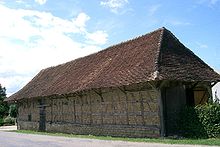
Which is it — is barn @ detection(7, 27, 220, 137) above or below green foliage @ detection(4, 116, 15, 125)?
above

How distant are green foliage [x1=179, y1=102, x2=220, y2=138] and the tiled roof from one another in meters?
1.68

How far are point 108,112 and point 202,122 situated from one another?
237 inches

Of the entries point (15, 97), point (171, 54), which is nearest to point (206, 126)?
point (171, 54)

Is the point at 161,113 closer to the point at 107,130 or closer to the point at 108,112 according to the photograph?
the point at 108,112

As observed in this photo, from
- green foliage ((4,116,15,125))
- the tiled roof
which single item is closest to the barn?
the tiled roof

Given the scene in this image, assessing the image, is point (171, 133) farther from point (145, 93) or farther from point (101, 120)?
point (101, 120)

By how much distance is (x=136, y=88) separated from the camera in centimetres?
Answer: 1745

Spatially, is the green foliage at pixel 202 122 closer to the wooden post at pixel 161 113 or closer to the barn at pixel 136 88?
the barn at pixel 136 88

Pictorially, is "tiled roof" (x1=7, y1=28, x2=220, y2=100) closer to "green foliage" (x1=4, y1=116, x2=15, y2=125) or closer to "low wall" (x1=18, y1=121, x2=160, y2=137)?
"low wall" (x1=18, y1=121, x2=160, y2=137)

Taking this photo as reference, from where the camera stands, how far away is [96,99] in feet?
67.5

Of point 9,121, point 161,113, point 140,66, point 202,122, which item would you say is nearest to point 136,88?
point 140,66

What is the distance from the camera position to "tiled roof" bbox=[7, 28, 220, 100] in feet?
54.3

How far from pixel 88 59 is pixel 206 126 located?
524 inches

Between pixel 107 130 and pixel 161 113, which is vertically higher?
pixel 161 113
